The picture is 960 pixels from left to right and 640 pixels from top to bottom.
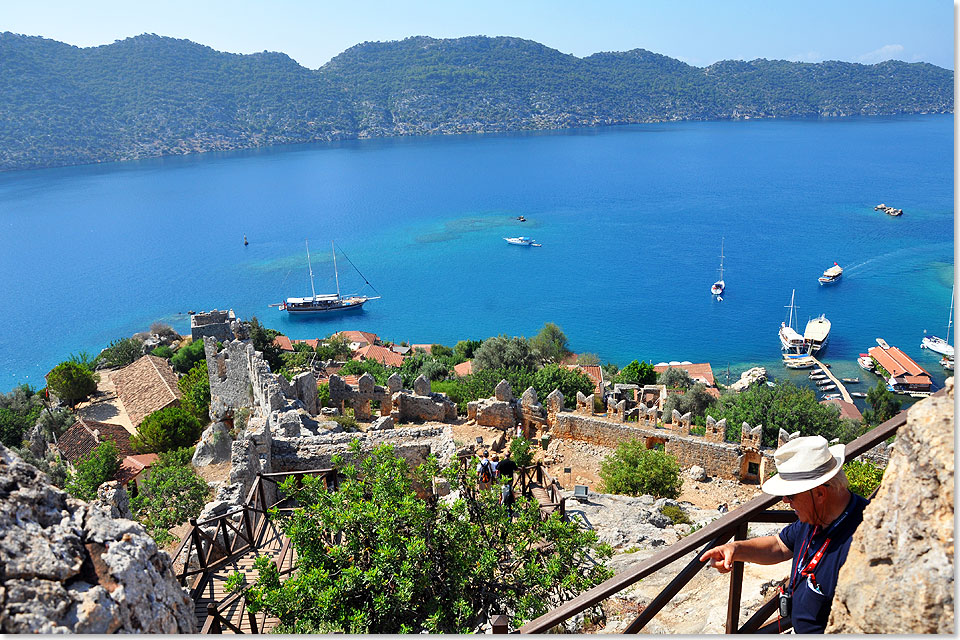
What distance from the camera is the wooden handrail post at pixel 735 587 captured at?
3.44 metres

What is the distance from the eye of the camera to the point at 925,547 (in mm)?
2229

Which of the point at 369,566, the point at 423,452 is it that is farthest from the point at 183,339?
the point at 369,566

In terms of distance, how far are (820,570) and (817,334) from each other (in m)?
50.3

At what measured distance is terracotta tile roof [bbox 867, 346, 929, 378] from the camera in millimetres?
40412

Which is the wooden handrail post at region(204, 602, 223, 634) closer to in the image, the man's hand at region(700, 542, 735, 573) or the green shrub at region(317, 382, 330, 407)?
the man's hand at region(700, 542, 735, 573)

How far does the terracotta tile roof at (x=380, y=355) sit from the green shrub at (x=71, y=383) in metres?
14.3

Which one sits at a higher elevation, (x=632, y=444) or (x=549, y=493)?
(x=549, y=493)

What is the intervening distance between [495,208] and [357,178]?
44757 mm

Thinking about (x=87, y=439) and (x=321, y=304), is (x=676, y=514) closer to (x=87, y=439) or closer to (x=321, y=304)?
(x=87, y=439)

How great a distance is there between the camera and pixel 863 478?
1127cm

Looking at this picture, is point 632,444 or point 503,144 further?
point 503,144

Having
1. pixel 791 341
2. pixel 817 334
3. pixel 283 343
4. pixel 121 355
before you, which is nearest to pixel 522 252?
pixel 791 341

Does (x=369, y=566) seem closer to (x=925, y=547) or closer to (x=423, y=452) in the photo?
(x=925, y=547)

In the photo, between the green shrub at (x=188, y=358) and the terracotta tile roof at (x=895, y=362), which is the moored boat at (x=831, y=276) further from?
the green shrub at (x=188, y=358)
